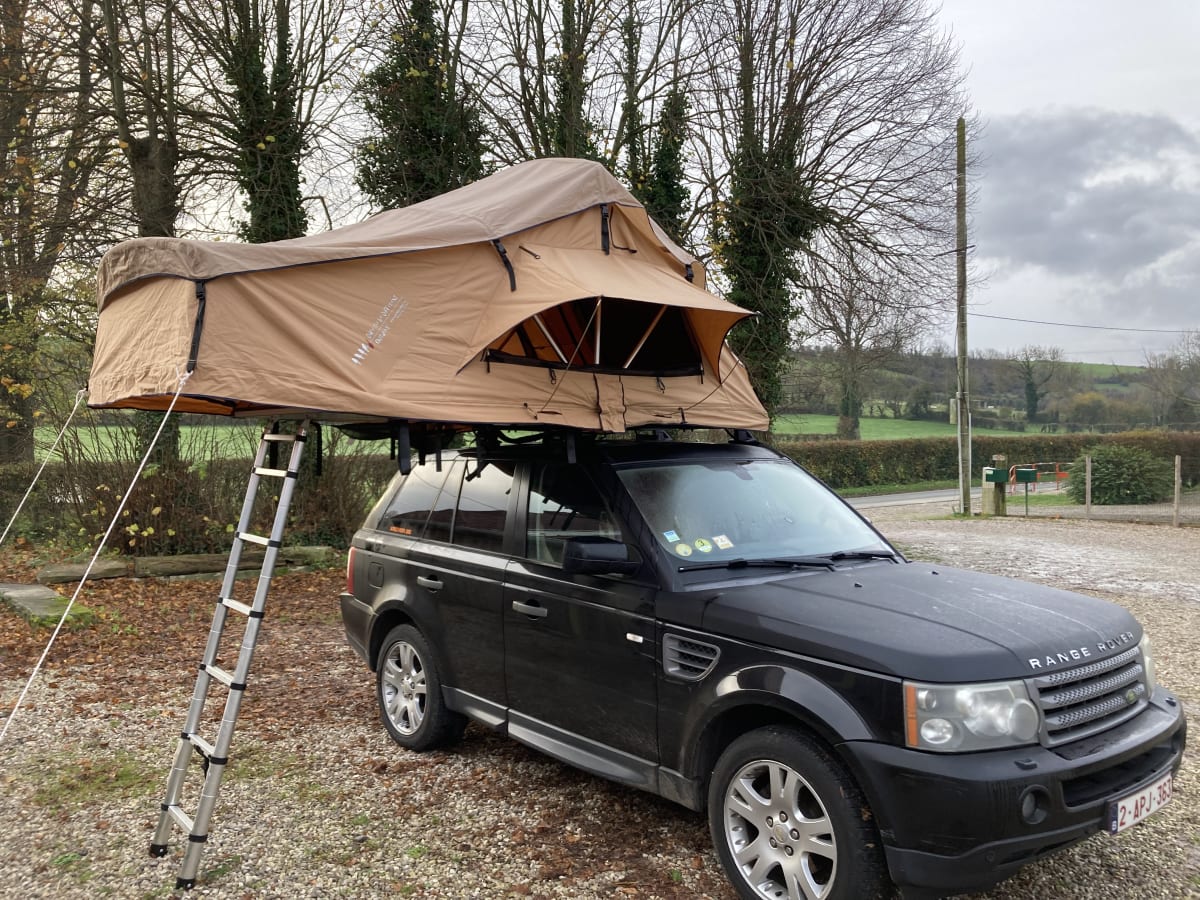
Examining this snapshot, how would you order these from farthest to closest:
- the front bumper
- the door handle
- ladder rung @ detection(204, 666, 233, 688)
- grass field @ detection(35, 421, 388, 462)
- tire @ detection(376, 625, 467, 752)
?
grass field @ detection(35, 421, 388, 462) < tire @ detection(376, 625, 467, 752) < the door handle < ladder rung @ detection(204, 666, 233, 688) < the front bumper

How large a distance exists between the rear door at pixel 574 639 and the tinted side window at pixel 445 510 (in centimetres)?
67

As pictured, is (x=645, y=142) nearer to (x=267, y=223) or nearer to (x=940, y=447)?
(x=267, y=223)

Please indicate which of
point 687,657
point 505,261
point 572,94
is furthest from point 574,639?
point 572,94

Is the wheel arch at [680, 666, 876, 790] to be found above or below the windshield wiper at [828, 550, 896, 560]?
below

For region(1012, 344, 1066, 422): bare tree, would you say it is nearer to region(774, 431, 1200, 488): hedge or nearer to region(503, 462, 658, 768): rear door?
region(774, 431, 1200, 488): hedge

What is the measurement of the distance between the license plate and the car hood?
472 millimetres

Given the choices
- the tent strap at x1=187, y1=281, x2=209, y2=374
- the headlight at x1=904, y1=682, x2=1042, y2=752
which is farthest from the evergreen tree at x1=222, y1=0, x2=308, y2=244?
the headlight at x1=904, y1=682, x2=1042, y2=752

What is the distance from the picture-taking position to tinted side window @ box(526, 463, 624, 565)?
14.2 feet

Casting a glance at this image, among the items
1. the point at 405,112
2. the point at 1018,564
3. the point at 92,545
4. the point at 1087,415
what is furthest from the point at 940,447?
the point at 92,545

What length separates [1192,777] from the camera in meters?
4.81

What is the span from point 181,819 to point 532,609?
1.77m

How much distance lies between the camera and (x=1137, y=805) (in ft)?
10.4

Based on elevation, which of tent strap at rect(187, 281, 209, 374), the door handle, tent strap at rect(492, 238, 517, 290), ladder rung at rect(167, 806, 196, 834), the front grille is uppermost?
tent strap at rect(492, 238, 517, 290)

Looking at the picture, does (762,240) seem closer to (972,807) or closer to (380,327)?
(380,327)
